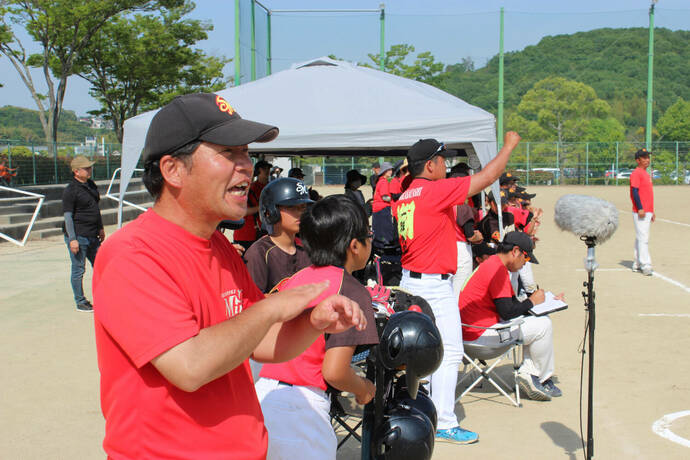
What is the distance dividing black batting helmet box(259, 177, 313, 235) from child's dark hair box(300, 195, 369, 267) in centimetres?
155

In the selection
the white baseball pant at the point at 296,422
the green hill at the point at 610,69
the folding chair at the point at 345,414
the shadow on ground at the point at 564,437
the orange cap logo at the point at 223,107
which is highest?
the green hill at the point at 610,69

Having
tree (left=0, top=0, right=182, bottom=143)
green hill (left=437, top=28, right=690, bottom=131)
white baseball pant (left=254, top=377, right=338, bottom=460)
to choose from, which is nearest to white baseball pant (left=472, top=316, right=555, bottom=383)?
white baseball pant (left=254, top=377, right=338, bottom=460)

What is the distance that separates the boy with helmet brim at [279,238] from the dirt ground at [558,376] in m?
1.37

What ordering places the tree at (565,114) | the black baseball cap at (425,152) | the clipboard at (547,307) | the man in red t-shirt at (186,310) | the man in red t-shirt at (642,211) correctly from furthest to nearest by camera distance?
the tree at (565,114) → the man in red t-shirt at (642,211) → the clipboard at (547,307) → the black baseball cap at (425,152) → the man in red t-shirt at (186,310)

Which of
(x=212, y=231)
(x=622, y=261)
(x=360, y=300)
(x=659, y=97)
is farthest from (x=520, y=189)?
(x=659, y=97)

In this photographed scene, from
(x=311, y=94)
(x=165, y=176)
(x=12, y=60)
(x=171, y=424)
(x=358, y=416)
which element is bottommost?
(x=358, y=416)

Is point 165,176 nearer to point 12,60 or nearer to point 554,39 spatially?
point 12,60

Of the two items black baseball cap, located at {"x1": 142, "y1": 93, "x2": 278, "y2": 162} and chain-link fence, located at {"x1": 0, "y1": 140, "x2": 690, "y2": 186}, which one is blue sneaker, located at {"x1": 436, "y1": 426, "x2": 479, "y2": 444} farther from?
chain-link fence, located at {"x1": 0, "y1": 140, "x2": 690, "y2": 186}

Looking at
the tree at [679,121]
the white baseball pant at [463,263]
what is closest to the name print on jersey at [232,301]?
the white baseball pant at [463,263]

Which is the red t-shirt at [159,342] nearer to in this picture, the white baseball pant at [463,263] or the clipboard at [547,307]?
the clipboard at [547,307]

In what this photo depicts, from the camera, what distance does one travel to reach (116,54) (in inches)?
1253

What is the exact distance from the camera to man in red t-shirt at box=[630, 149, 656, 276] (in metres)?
10.7

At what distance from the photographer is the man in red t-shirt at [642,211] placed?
10703mm

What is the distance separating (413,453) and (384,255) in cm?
516
